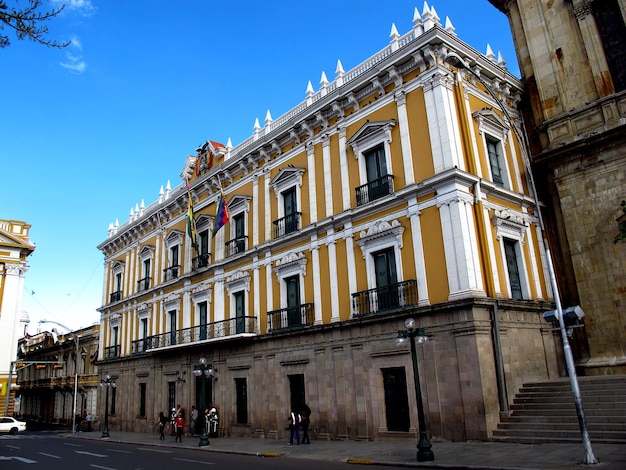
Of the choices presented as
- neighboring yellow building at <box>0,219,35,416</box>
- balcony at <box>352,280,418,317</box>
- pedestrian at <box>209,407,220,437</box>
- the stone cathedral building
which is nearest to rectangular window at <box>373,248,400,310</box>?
balcony at <box>352,280,418,317</box>

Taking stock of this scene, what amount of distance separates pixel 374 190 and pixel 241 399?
1207cm

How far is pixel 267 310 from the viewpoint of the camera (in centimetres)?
2345

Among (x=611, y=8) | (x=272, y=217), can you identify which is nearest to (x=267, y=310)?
(x=272, y=217)

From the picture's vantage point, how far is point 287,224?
23312mm

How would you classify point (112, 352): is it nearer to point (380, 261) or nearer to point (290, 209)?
point (290, 209)

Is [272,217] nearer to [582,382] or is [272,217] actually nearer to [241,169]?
[241,169]

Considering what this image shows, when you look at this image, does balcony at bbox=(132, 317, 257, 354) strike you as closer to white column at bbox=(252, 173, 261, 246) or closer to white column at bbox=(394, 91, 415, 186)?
white column at bbox=(252, 173, 261, 246)

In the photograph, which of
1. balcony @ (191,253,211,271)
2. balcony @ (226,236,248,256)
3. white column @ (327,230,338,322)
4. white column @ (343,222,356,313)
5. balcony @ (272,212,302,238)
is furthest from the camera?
balcony @ (191,253,211,271)

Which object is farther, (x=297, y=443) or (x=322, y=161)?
(x=322, y=161)

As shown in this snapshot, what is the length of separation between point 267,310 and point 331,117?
9.18m

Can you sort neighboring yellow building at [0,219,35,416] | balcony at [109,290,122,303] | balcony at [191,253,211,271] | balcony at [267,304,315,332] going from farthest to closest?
neighboring yellow building at [0,219,35,416] < balcony at [109,290,122,303] < balcony at [191,253,211,271] < balcony at [267,304,315,332]

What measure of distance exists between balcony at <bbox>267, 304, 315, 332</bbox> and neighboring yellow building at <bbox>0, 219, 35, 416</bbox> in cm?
3263

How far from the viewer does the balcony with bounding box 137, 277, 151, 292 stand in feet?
111

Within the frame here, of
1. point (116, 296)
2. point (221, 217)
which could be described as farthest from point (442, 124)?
point (116, 296)
